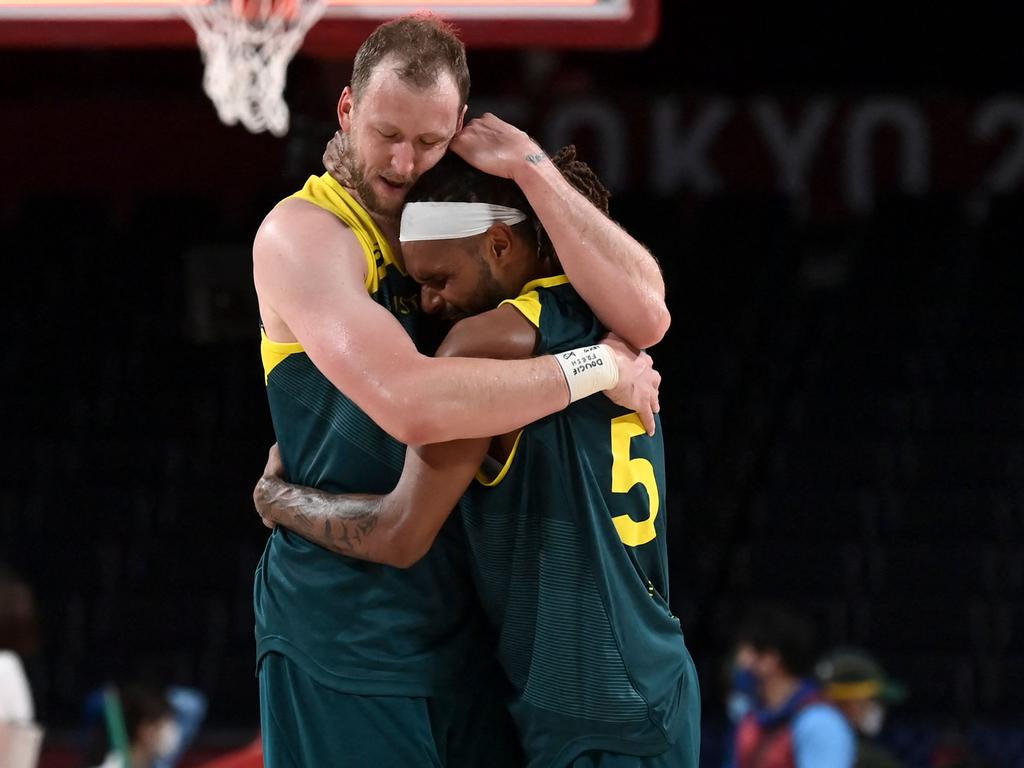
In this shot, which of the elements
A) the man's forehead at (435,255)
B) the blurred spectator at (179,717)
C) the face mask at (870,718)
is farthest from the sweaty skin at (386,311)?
the blurred spectator at (179,717)

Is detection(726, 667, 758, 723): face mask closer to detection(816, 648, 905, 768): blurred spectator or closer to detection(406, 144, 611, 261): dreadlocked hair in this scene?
detection(816, 648, 905, 768): blurred spectator

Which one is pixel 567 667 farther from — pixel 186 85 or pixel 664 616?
pixel 186 85

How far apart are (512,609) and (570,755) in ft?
1.01

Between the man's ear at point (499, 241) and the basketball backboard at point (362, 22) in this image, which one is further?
→ the basketball backboard at point (362, 22)

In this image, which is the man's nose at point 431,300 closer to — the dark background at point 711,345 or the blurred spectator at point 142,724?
the blurred spectator at point 142,724

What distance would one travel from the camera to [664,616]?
3.20 meters

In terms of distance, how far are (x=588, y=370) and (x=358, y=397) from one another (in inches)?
17.4

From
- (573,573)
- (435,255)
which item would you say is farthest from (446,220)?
(573,573)

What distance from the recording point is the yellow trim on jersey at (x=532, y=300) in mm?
3080

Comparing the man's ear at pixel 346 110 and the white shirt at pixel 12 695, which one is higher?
the man's ear at pixel 346 110

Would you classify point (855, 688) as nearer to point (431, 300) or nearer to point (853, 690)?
point (853, 690)

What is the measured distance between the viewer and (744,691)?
6723mm

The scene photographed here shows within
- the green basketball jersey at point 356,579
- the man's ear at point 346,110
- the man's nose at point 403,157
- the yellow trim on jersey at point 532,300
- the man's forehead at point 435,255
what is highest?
the man's ear at point 346,110

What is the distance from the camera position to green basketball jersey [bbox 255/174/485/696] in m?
3.15
